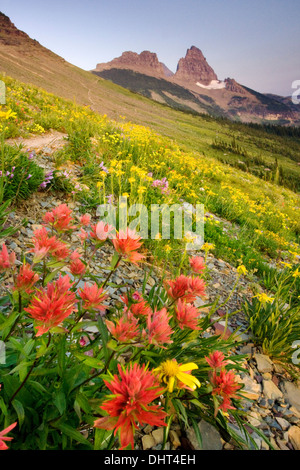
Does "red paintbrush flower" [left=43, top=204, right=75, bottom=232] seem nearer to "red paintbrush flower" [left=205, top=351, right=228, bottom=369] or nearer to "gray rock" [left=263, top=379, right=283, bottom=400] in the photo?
"red paintbrush flower" [left=205, top=351, right=228, bottom=369]

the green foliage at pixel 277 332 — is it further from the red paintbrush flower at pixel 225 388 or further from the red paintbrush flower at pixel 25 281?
the red paintbrush flower at pixel 25 281

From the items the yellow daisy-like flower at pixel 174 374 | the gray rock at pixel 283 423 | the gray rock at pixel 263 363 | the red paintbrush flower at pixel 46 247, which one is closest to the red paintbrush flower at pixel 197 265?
the yellow daisy-like flower at pixel 174 374

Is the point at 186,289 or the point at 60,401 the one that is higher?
the point at 186,289

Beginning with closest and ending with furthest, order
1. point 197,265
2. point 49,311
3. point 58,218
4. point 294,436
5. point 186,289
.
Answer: point 49,311 < point 186,289 < point 58,218 < point 197,265 < point 294,436

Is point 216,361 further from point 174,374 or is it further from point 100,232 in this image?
point 100,232

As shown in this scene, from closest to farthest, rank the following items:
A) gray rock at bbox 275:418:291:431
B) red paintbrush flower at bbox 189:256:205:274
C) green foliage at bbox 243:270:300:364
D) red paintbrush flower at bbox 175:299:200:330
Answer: red paintbrush flower at bbox 175:299:200:330 < red paintbrush flower at bbox 189:256:205:274 < gray rock at bbox 275:418:291:431 < green foliage at bbox 243:270:300:364

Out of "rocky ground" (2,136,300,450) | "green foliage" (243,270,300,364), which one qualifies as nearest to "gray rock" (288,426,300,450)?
"rocky ground" (2,136,300,450)

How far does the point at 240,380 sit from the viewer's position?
2490 mm

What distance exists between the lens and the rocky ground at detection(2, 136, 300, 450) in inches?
69.6

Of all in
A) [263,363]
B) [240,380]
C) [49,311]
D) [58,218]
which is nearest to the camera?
[49,311]

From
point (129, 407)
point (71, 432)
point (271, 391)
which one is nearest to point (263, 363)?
point (271, 391)
